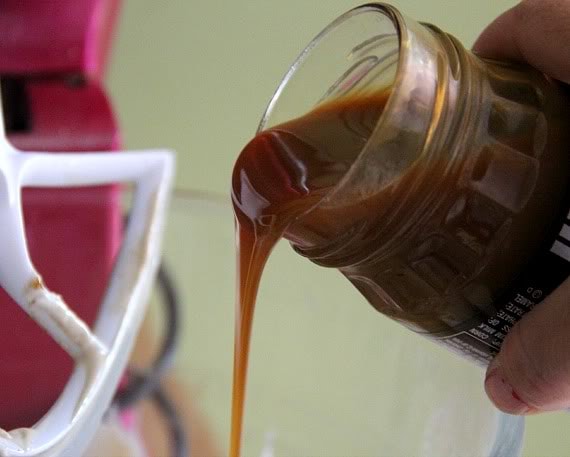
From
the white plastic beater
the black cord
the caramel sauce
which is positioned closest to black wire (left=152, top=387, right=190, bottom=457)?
the black cord

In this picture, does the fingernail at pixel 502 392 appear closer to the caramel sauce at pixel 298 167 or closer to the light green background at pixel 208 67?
the caramel sauce at pixel 298 167

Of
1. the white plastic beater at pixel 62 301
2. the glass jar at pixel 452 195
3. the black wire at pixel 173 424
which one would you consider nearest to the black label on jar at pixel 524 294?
the glass jar at pixel 452 195

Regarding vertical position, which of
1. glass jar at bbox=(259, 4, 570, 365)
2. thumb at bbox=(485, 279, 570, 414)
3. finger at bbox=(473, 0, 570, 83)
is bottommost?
thumb at bbox=(485, 279, 570, 414)

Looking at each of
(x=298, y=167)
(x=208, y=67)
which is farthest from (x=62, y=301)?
(x=208, y=67)

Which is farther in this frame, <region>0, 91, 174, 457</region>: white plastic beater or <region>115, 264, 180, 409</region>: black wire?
<region>115, 264, 180, 409</region>: black wire

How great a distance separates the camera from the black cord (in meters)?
0.55

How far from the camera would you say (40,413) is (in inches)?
14.6

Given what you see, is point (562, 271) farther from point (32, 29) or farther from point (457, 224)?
point (32, 29)

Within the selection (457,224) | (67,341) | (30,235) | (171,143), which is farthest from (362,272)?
(171,143)

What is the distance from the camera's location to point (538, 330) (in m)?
0.28

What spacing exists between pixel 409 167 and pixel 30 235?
0.28 metres

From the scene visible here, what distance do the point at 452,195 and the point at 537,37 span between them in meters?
0.07

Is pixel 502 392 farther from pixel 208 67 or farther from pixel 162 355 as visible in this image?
pixel 208 67

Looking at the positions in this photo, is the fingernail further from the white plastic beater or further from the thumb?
the white plastic beater
